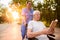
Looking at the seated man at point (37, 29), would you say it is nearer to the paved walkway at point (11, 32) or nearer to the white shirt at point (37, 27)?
the white shirt at point (37, 27)

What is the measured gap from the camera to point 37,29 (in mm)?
2236

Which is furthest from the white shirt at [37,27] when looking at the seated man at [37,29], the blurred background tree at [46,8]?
the blurred background tree at [46,8]

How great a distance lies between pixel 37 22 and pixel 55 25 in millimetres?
239

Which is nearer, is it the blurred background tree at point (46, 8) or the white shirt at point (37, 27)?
the white shirt at point (37, 27)

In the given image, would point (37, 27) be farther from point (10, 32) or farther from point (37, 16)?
point (10, 32)

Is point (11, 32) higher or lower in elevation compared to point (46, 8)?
lower

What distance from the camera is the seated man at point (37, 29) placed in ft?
7.22

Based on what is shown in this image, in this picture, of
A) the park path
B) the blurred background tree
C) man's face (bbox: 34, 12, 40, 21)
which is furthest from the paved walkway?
man's face (bbox: 34, 12, 40, 21)

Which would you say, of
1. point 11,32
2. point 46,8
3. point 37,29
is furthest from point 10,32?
point 46,8

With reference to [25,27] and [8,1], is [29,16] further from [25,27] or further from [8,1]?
[8,1]

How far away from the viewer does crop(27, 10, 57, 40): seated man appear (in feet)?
7.22

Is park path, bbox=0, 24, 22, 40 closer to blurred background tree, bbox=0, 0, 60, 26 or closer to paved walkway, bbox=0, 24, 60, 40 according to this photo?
paved walkway, bbox=0, 24, 60, 40

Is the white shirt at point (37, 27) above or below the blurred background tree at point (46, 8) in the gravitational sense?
below

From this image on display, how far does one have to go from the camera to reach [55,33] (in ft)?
7.64
